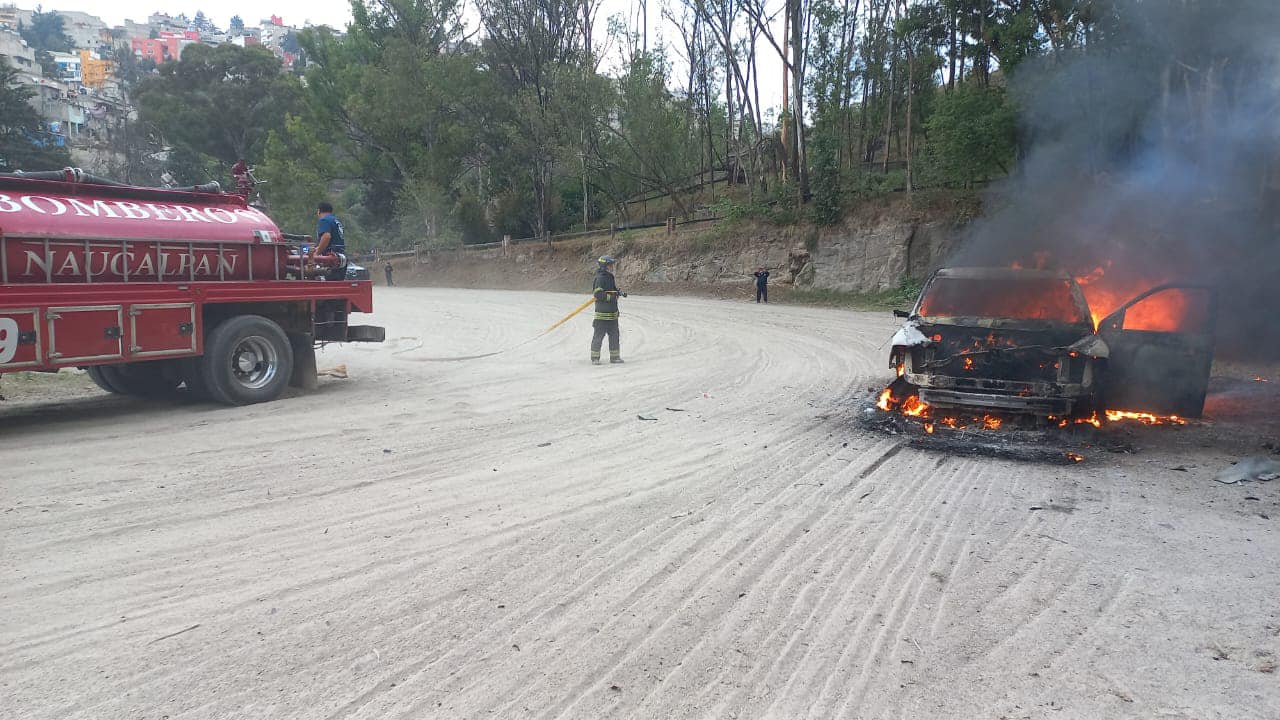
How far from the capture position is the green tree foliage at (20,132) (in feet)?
127

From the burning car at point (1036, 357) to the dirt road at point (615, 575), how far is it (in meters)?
0.93

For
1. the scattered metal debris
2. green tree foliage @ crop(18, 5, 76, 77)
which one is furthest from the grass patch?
green tree foliage @ crop(18, 5, 76, 77)

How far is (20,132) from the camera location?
39.5 meters

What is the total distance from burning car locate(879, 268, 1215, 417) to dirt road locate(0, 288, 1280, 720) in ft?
3.05

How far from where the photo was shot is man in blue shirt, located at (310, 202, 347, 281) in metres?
10.3

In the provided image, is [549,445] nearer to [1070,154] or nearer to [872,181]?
[1070,154]

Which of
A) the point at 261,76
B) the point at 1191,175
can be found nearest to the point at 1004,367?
the point at 1191,175

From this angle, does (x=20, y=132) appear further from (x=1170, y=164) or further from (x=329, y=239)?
(x=1170, y=164)

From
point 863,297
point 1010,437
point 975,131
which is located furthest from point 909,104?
point 1010,437

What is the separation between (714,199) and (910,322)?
32.7 meters

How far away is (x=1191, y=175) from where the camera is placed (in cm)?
1316

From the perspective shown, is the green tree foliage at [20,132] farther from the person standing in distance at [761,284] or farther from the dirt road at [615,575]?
the dirt road at [615,575]

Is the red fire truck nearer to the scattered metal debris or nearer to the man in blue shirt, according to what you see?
the man in blue shirt

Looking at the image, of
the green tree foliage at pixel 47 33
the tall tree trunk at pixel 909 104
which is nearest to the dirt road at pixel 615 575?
the tall tree trunk at pixel 909 104
